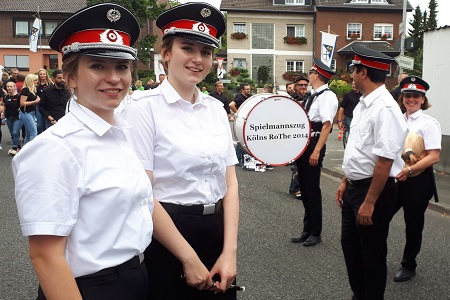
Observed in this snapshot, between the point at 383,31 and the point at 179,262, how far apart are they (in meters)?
44.5

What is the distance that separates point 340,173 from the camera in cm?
1062

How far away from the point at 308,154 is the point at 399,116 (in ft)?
8.48

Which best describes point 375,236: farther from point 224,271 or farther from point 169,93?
point 169,93

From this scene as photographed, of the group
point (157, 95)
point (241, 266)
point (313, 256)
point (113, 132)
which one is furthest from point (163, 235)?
point (313, 256)

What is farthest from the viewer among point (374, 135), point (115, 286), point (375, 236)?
point (375, 236)

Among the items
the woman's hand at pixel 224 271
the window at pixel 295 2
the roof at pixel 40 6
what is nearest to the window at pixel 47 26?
the roof at pixel 40 6

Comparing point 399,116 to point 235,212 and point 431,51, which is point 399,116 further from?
point 431,51

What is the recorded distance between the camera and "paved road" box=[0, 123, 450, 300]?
4.44 metres

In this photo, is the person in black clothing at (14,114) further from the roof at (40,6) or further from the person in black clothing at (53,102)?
the roof at (40,6)

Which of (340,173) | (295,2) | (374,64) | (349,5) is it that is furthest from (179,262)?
(295,2)

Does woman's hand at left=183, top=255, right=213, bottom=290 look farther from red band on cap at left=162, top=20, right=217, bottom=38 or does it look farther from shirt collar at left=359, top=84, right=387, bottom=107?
shirt collar at left=359, top=84, right=387, bottom=107

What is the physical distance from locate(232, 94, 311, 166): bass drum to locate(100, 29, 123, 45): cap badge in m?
3.45

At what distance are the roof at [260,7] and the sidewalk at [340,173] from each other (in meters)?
27.3

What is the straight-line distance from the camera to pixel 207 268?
2.40 m
